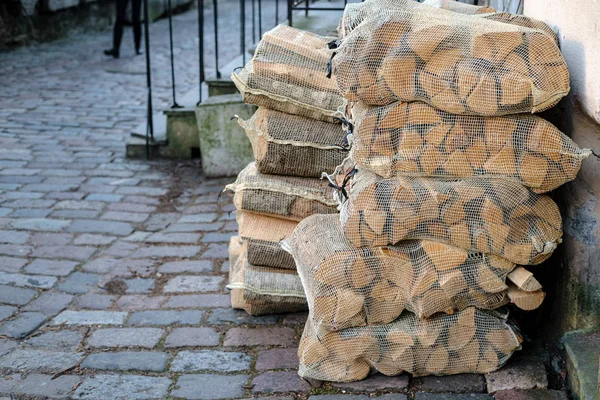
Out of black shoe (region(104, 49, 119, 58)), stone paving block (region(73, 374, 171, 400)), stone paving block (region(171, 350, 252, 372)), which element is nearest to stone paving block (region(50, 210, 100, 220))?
stone paving block (region(171, 350, 252, 372))

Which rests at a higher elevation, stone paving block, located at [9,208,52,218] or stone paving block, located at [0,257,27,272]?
stone paving block, located at [0,257,27,272]

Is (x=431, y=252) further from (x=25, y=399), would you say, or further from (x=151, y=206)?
(x=151, y=206)

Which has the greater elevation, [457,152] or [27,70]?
[457,152]

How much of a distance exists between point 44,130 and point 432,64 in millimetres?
5573

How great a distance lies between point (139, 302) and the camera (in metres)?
4.17

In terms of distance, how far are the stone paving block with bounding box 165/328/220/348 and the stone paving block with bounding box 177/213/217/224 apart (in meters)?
1.75

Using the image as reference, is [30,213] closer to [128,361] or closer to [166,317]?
[166,317]

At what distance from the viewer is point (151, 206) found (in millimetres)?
5859

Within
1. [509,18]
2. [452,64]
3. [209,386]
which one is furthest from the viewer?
[209,386]

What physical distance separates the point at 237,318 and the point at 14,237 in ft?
6.08

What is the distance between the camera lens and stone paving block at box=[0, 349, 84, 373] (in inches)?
135

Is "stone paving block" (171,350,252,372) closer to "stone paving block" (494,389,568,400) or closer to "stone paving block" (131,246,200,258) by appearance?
"stone paving block" (494,389,568,400)

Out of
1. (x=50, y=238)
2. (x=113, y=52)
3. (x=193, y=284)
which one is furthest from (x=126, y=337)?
(x=113, y=52)

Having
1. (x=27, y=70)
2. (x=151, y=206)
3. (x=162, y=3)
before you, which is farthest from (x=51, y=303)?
(x=162, y=3)
